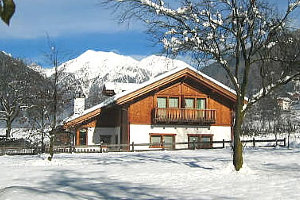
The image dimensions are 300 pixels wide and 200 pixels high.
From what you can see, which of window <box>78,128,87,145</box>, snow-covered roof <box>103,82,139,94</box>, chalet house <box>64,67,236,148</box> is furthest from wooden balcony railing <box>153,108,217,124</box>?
snow-covered roof <box>103,82,139,94</box>

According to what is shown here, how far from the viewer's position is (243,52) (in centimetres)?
1392

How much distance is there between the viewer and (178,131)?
29984 millimetres

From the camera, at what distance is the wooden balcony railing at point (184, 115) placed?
95.0ft

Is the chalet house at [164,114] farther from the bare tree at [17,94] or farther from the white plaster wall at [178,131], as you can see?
the bare tree at [17,94]

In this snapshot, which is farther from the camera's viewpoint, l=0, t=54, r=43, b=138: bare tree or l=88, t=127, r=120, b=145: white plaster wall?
l=0, t=54, r=43, b=138: bare tree

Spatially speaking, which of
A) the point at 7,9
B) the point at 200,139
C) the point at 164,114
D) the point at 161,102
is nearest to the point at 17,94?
the point at 161,102

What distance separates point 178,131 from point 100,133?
6530mm

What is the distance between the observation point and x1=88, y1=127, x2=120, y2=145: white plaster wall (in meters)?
30.1

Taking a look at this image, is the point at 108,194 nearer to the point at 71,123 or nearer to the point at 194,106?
the point at 71,123

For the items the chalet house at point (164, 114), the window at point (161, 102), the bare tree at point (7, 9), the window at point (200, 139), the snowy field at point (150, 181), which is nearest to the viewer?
the bare tree at point (7, 9)

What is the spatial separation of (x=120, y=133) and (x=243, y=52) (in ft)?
60.1

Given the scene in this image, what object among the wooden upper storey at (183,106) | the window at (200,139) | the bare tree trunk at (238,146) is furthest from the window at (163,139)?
the bare tree trunk at (238,146)

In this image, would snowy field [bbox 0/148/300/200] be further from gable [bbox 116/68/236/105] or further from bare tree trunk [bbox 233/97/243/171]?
gable [bbox 116/68/236/105]

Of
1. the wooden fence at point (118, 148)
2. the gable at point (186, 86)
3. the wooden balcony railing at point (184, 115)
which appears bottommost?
the wooden fence at point (118, 148)
